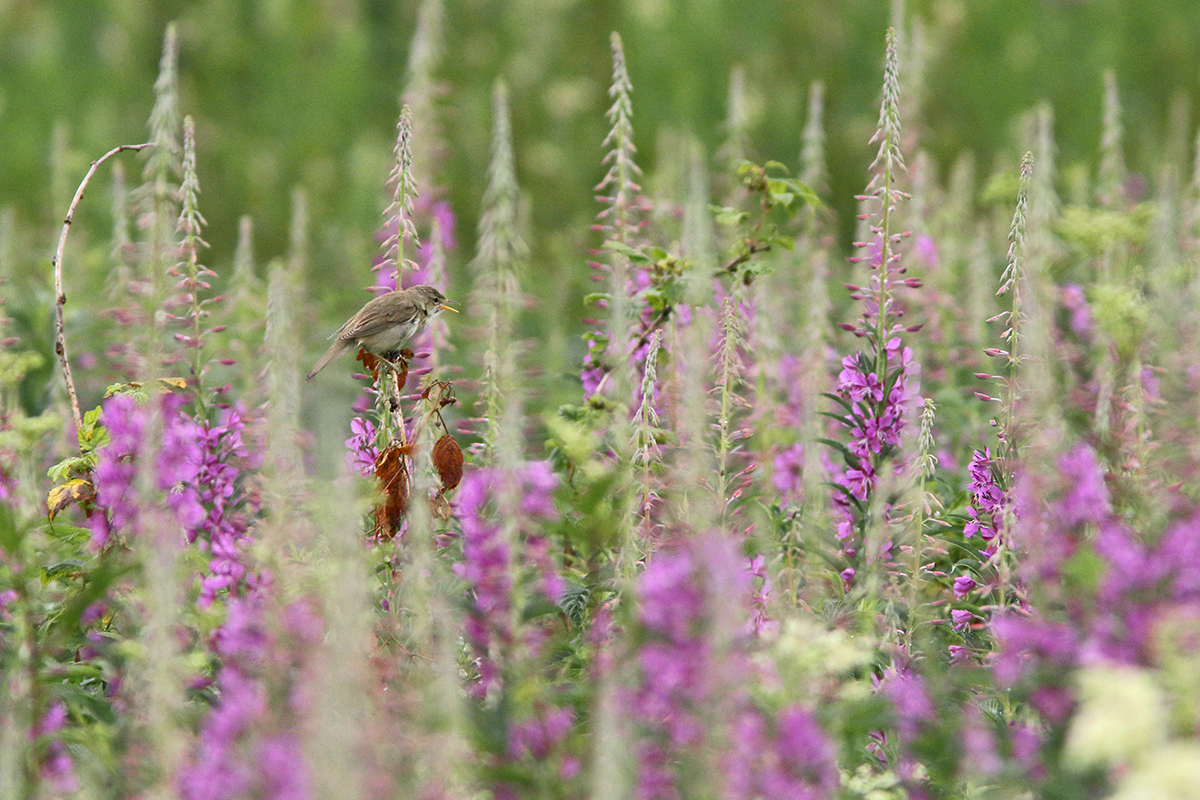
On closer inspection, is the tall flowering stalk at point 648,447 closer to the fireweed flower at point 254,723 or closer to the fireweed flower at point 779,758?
the fireweed flower at point 254,723

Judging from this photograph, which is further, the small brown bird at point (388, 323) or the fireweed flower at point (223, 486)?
the small brown bird at point (388, 323)

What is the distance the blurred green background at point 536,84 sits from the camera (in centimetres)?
1108

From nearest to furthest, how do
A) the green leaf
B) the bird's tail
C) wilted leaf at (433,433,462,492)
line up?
the green leaf → wilted leaf at (433,433,462,492) → the bird's tail

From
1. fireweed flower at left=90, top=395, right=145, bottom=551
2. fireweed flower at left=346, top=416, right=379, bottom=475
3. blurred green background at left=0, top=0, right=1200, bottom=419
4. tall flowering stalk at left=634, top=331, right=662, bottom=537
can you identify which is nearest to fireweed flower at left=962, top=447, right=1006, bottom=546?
tall flowering stalk at left=634, top=331, right=662, bottom=537

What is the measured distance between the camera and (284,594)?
2.77 metres

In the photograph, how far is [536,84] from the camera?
1195cm

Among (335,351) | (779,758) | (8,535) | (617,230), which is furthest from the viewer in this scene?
(617,230)

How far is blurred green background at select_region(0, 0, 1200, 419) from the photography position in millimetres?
11078

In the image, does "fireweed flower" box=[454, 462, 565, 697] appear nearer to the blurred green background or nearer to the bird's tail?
the bird's tail

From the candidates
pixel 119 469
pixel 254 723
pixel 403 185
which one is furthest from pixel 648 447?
pixel 254 723

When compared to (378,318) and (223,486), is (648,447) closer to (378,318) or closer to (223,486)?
(378,318)

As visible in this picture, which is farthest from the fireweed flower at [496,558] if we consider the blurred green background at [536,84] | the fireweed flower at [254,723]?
the blurred green background at [536,84]

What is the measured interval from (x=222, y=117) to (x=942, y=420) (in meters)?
8.48

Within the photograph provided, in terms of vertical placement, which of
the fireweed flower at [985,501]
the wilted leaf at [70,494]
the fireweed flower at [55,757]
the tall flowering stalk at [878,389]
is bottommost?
the fireweed flower at [55,757]
